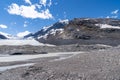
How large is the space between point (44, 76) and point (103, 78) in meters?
5.11

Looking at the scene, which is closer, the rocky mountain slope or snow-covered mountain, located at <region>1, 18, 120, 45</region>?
snow-covered mountain, located at <region>1, 18, 120, 45</region>

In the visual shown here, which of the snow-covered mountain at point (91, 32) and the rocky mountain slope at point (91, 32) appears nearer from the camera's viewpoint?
the snow-covered mountain at point (91, 32)

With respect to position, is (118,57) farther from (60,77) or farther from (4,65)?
(4,65)

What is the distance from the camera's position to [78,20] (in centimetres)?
11931

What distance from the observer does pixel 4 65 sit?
39188 millimetres

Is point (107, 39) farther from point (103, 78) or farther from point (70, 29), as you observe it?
point (103, 78)

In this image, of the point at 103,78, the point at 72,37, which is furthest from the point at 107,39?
the point at 103,78

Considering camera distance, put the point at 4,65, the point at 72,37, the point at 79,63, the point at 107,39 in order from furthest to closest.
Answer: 1. the point at 72,37
2. the point at 107,39
3. the point at 4,65
4. the point at 79,63

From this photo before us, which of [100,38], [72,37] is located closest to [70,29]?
[72,37]

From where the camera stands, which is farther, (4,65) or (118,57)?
(4,65)

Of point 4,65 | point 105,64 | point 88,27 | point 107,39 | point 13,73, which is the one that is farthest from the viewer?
point 88,27

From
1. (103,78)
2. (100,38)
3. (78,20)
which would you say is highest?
(78,20)

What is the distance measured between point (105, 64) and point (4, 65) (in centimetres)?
1656

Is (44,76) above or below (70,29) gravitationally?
below
